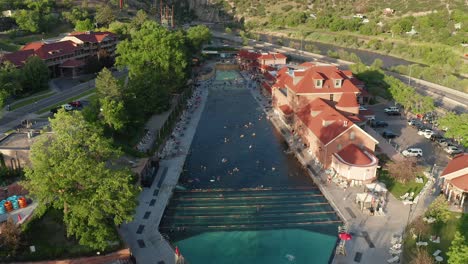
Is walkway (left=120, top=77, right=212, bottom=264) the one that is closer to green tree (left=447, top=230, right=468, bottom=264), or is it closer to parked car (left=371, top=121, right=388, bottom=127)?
green tree (left=447, top=230, right=468, bottom=264)

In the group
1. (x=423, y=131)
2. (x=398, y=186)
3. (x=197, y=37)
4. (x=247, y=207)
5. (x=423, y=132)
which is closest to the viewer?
(x=247, y=207)

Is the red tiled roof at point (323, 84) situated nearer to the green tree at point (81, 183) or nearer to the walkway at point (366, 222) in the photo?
the walkway at point (366, 222)

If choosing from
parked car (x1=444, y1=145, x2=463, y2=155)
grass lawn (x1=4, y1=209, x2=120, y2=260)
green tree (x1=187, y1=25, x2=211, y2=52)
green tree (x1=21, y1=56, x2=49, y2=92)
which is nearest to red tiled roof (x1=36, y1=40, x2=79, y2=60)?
green tree (x1=21, y1=56, x2=49, y2=92)

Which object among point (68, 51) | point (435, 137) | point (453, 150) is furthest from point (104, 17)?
point (453, 150)

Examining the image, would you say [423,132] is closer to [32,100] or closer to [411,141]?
[411,141]

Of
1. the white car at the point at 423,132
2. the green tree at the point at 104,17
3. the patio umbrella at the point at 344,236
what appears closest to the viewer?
the patio umbrella at the point at 344,236

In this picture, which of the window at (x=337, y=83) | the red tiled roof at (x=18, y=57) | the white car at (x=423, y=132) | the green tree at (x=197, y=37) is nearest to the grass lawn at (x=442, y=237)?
the white car at (x=423, y=132)
